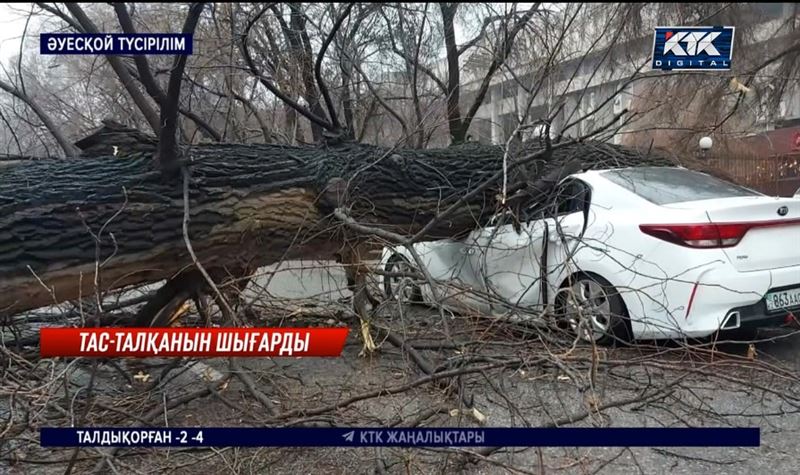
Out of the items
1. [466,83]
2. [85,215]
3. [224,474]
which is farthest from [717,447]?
[466,83]

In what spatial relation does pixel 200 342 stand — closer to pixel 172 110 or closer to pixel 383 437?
pixel 383 437

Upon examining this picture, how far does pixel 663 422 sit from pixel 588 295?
109cm

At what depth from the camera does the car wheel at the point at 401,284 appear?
3281 millimetres

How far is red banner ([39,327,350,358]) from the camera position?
2721 millimetres

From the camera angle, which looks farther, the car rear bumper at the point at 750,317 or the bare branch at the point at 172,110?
the car rear bumper at the point at 750,317

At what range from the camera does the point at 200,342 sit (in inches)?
111

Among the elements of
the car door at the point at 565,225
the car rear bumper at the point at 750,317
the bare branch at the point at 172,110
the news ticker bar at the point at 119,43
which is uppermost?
the news ticker bar at the point at 119,43

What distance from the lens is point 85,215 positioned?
10.6 feet

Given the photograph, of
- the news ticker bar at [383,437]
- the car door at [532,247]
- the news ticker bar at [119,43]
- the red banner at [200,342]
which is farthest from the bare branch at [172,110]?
the car door at [532,247]

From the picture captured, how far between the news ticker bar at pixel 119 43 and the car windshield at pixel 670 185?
9.24 ft

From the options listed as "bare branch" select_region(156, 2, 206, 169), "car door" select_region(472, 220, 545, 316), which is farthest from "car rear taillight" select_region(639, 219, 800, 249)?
"bare branch" select_region(156, 2, 206, 169)

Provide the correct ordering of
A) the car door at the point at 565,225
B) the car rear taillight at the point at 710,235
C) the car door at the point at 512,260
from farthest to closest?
1. the car door at the point at 512,260
2. the car door at the point at 565,225
3. the car rear taillight at the point at 710,235

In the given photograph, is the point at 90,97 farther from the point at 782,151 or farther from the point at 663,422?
the point at 782,151

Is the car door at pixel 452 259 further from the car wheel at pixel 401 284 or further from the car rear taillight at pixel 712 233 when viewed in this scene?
the car rear taillight at pixel 712 233
